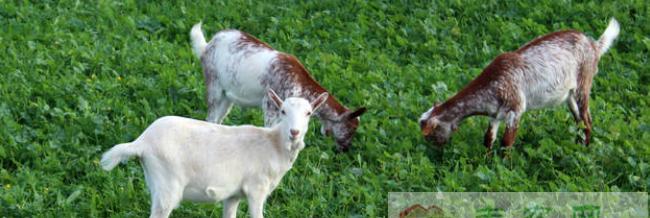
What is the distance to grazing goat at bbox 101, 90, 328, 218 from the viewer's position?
7.62m

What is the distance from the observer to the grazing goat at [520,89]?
10.0 m

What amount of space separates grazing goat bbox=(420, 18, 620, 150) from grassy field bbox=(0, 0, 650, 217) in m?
0.24

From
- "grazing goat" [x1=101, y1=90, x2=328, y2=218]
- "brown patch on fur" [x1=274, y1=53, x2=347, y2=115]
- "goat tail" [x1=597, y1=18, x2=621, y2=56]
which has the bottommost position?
"brown patch on fur" [x1=274, y1=53, x2=347, y2=115]

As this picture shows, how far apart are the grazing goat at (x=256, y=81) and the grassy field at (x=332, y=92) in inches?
10.6

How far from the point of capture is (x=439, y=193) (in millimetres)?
9000

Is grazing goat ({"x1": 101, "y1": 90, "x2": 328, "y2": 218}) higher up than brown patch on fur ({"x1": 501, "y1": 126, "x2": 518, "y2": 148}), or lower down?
higher up

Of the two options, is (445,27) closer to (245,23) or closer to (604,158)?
(245,23)

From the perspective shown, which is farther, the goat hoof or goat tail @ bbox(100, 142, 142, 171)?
the goat hoof

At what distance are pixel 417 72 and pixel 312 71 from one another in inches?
43.9

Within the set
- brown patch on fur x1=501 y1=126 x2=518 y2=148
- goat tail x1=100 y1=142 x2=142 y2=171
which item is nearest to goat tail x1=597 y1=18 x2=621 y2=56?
brown patch on fur x1=501 y1=126 x2=518 y2=148
